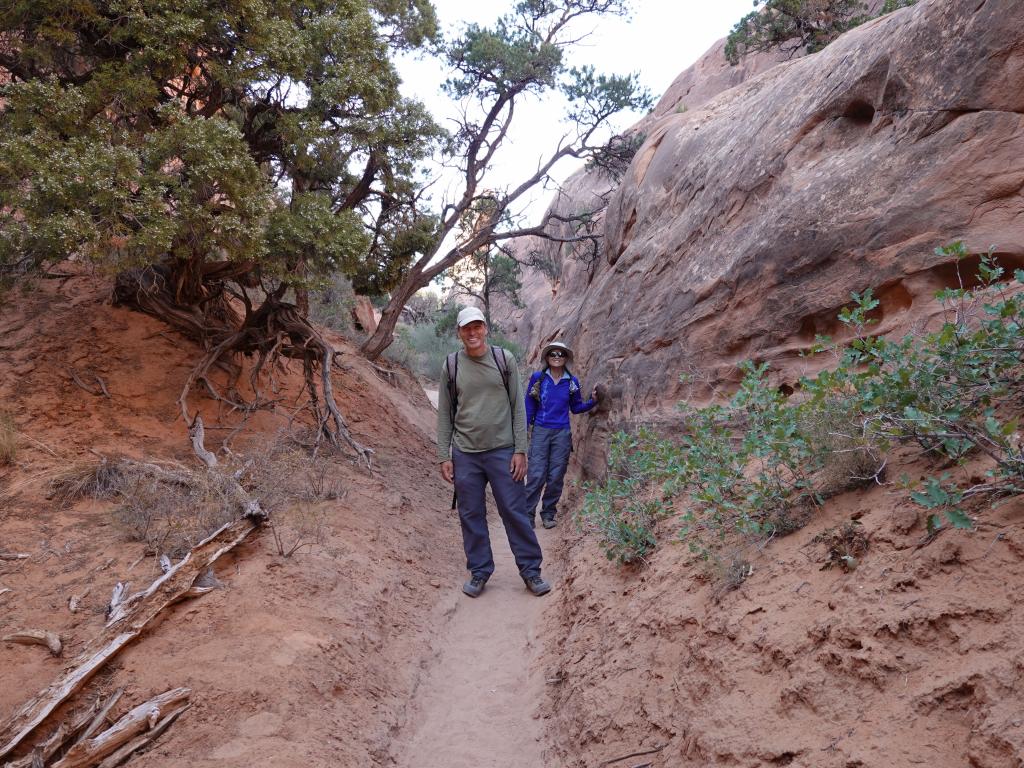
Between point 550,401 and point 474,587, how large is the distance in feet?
7.47

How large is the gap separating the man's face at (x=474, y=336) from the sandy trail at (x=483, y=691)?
185 centimetres

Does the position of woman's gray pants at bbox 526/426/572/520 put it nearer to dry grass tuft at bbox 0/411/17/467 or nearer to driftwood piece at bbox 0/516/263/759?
driftwood piece at bbox 0/516/263/759

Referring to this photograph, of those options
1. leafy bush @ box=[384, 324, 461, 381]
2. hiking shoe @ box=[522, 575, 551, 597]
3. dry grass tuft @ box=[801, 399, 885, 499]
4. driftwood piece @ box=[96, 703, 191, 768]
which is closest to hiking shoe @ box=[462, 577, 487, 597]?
hiking shoe @ box=[522, 575, 551, 597]

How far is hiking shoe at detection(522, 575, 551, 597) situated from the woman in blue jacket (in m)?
1.73

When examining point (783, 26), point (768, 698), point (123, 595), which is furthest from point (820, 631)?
point (783, 26)

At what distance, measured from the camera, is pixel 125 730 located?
9.07 feet

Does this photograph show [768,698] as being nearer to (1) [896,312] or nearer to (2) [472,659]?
(2) [472,659]

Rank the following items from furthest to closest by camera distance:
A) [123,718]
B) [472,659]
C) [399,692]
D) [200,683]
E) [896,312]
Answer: [896,312] → [472,659] → [399,692] → [200,683] → [123,718]

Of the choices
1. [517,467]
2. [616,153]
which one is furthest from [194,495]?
[616,153]

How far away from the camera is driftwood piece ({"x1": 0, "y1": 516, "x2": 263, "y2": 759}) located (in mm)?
2789

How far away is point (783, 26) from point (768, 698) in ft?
39.4

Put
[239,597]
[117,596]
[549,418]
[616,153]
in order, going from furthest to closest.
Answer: [616,153]
[549,418]
[239,597]
[117,596]

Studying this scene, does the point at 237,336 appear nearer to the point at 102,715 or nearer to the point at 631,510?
the point at 631,510

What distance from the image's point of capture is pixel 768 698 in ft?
7.69
